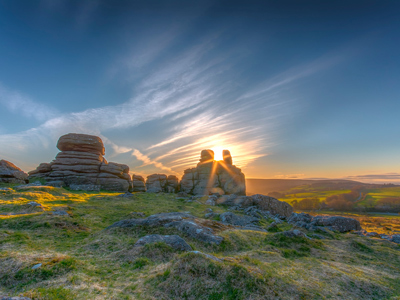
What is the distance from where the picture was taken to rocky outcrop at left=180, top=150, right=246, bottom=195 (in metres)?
62.4

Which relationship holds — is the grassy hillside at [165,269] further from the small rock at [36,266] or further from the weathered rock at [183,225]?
the weathered rock at [183,225]

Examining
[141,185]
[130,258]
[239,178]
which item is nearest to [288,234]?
[130,258]

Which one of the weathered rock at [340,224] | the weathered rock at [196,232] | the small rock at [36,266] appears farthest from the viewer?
the weathered rock at [340,224]

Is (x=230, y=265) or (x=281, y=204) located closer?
(x=230, y=265)

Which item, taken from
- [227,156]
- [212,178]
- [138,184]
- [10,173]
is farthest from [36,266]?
[227,156]

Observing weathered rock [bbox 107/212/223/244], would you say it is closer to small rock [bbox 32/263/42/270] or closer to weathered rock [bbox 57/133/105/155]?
small rock [bbox 32/263/42/270]

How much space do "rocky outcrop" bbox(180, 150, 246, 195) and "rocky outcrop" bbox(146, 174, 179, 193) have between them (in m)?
3.93

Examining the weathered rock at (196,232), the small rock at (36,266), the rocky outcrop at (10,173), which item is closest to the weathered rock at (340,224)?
the weathered rock at (196,232)

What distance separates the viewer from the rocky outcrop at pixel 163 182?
70.5 metres

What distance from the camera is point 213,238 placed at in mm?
13719

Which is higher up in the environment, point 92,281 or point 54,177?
point 54,177

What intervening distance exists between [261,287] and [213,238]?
701 centimetres

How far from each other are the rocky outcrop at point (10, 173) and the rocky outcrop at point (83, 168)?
18.0ft

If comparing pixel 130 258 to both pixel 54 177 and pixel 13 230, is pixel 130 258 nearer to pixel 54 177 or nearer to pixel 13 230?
pixel 13 230
